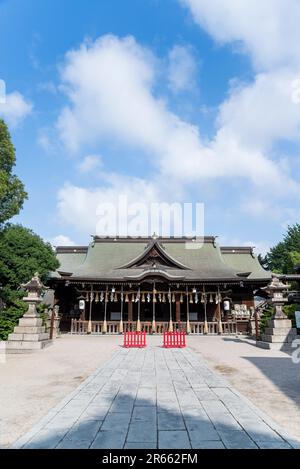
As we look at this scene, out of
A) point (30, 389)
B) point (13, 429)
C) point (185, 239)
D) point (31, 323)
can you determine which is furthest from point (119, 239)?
point (13, 429)

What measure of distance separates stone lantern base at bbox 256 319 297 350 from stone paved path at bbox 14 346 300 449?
779 centimetres

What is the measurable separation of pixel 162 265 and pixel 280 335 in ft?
47.0

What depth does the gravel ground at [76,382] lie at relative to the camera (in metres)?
4.83

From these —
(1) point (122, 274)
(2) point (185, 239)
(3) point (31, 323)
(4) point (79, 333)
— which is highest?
(2) point (185, 239)

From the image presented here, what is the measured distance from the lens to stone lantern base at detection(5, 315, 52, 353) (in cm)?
1360

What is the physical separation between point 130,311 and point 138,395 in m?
18.3

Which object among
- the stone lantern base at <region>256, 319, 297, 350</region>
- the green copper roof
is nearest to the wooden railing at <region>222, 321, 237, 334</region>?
the green copper roof

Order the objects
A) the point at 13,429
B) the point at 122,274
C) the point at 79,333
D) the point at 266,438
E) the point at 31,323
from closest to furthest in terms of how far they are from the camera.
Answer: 1. the point at 266,438
2. the point at 13,429
3. the point at 31,323
4. the point at 79,333
5. the point at 122,274

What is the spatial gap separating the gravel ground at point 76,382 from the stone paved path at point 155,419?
1.05ft

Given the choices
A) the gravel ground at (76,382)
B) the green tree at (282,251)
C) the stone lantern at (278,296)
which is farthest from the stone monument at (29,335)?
the green tree at (282,251)

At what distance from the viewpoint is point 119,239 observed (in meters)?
33.8

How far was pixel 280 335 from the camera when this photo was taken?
1430 centimetres

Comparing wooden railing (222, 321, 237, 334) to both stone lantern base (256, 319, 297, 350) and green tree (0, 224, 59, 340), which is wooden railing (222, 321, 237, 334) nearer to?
stone lantern base (256, 319, 297, 350)
